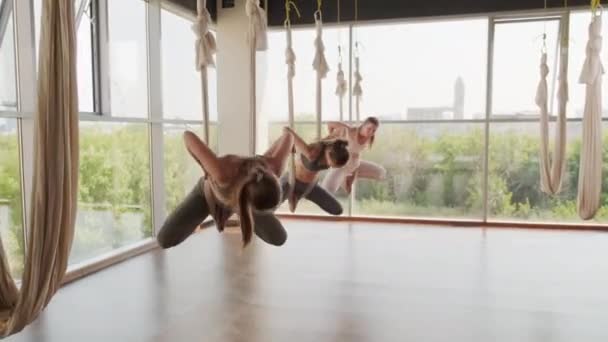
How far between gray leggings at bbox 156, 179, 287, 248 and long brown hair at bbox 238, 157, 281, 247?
459 millimetres

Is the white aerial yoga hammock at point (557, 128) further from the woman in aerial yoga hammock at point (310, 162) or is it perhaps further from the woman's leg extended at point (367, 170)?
the woman in aerial yoga hammock at point (310, 162)

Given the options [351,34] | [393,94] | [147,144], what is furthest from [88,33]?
[393,94]

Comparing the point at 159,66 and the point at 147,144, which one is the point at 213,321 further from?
the point at 159,66

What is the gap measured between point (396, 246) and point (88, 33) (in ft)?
11.4

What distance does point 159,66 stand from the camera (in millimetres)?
5410

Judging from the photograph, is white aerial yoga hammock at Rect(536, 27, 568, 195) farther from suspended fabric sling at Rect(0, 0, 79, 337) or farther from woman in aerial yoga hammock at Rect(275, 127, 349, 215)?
suspended fabric sling at Rect(0, 0, 79, 337)

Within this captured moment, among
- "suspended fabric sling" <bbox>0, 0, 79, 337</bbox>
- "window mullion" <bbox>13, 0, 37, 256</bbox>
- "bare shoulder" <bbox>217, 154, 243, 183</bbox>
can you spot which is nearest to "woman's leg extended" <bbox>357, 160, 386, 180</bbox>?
"bare shoulder" <bbox>217, 154, 243, 183</bbox>

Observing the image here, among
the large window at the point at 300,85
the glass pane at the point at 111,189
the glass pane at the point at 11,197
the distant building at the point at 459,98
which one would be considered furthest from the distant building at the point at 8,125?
the distant building at the point at 459,98

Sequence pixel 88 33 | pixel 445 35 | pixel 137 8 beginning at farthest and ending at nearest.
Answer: pixel 445 35 → pixel 137 8 → pixel 88 33

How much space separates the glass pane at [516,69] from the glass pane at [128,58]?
401cm

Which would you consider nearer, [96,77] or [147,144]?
[96,77]

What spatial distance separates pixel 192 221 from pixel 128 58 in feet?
10.3

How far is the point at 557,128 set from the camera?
158 inches

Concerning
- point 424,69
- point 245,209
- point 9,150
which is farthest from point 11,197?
point 424,69
